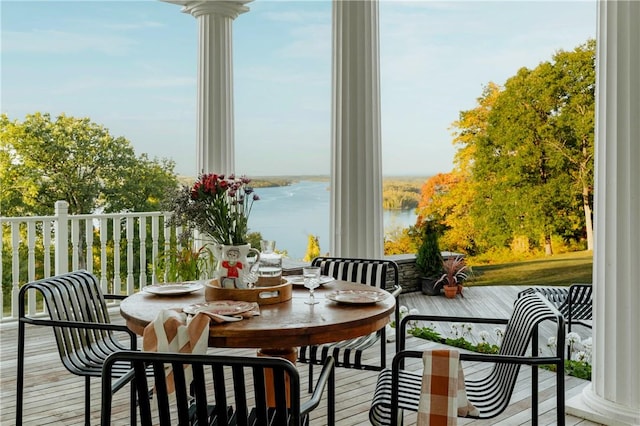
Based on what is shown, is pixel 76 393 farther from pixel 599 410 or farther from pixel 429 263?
pixel 429 263

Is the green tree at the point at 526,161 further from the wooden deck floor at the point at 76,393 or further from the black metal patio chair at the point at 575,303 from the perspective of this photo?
the wooden deck floor at the point at 76,393

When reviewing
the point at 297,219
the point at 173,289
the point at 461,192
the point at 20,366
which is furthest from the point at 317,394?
the point at 461,192

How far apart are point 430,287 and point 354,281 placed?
516cm

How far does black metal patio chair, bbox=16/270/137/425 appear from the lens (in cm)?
232

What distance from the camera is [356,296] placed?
2521 millimetres

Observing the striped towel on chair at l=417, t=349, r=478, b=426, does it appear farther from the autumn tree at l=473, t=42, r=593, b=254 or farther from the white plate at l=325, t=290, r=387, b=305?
the autumn tree at l=473, t=42, r=593, b=254

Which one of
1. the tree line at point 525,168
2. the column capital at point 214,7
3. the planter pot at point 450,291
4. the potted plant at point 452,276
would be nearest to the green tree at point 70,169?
the column capital at point 214,7

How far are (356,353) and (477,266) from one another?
885cm

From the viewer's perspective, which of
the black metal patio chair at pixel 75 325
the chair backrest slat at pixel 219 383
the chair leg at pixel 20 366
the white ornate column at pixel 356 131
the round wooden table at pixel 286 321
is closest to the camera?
the chair backrest slat at pixel 219 383

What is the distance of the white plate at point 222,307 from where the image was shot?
216 centimetres

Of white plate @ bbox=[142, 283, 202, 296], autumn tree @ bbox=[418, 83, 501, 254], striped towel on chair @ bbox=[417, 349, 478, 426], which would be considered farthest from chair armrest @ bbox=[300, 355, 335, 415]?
autumn tree @ bbox=[418, 83, 501, 254]

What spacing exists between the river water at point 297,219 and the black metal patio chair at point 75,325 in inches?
312

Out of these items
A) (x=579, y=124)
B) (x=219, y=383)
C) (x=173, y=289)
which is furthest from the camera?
(x=579, y=124)

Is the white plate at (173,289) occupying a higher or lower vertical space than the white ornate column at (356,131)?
lower
